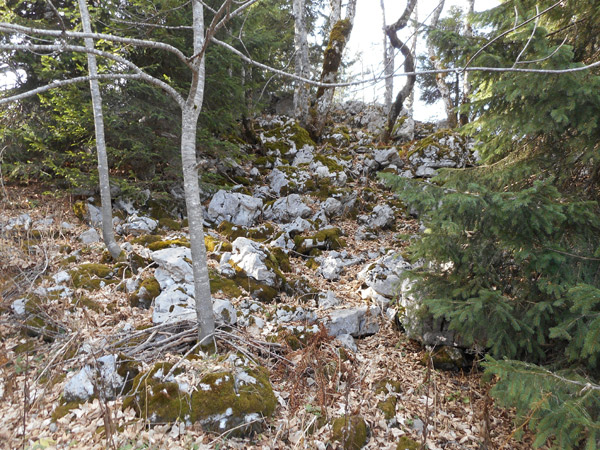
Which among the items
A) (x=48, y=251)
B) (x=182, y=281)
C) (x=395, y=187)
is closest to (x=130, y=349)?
(x=182, y=281)

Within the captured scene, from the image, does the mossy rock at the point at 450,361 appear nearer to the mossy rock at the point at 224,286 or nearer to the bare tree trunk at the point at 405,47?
the mossy rock at the point at 224,286

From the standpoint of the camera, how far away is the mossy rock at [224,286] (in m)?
5.39

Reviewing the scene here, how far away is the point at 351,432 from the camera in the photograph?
3111 mm

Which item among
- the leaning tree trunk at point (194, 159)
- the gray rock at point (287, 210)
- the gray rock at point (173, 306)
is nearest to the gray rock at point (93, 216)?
the gray rock at point (173, 306)

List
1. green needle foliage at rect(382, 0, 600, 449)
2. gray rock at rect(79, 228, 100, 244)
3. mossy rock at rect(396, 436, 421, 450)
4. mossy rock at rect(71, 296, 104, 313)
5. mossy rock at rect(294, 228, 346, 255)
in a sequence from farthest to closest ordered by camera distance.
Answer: mossy rock at rect(294, 228, 346, 255)
gray rock at rect(79, 228, 100, 244)
mossy rock at rect(71, 296, 104, 313)
mossy rock at rect(396, 436, 421, 450)
green needle foliage at rect(382, 0, 600, 449)

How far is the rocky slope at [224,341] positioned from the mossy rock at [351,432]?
0.01 meters

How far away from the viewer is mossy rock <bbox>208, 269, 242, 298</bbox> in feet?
17.7

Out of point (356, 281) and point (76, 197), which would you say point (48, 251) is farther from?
point (356, 281)

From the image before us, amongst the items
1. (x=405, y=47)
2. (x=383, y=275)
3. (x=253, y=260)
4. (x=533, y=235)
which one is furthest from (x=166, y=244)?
(x=405, y=47)

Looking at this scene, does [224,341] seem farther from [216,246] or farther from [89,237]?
[89,237]

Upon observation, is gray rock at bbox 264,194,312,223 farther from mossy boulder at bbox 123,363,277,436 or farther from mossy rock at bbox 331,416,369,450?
mossy rock at bbox 331,416,369,450

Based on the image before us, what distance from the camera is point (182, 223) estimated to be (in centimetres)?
834

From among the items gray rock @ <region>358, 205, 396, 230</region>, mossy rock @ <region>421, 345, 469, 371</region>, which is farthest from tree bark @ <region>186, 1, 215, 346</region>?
gray rock @ <region>358, 205, 396, 230</region>

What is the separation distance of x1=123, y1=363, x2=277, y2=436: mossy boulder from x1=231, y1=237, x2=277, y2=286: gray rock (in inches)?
100
